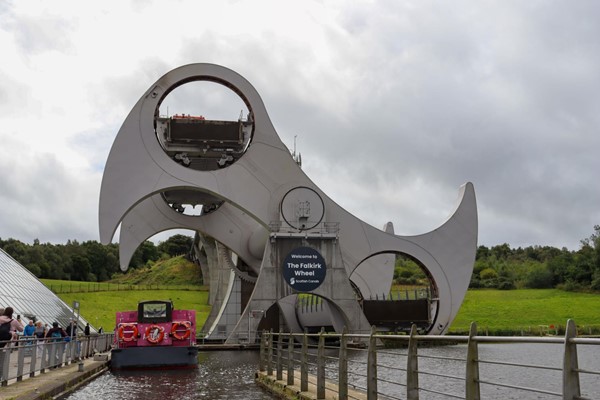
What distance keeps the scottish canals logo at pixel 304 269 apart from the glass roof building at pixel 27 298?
10.1 metres

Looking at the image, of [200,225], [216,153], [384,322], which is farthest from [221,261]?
[384,322]

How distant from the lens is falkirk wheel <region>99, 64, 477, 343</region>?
112ft

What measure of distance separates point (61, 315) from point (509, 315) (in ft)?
118

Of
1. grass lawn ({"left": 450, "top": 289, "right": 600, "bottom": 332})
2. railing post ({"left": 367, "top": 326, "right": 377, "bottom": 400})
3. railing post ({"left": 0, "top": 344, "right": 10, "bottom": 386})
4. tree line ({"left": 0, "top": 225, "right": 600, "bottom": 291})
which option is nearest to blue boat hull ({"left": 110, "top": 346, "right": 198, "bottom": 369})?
railing post ({"left": 0, "top": 344, "right": 10, "bottom": 386})

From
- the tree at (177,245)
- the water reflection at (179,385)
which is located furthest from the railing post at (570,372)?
the tree at (177,245)

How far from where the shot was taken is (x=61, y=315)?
30.0 m

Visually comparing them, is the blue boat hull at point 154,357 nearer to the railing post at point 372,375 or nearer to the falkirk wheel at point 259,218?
the falkirk wheel at point 259,218

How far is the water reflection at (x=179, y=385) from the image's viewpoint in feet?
43.8

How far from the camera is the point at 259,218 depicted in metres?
36.1

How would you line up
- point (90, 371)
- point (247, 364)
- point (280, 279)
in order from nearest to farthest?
point (90, 371) → point (247, 364) → point (280, 279)

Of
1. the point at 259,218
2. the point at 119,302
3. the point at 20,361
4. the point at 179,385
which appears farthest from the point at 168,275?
the point at 20,361

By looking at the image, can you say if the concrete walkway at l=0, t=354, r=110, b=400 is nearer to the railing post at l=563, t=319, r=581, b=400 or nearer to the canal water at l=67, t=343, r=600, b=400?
the canal water at l=67, t=343, r=600, b=400

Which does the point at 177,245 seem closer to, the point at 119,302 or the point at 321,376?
the point at 119,302

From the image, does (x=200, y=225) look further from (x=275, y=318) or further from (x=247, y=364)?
(x=247, y=364)
